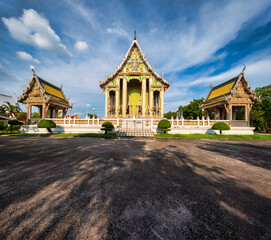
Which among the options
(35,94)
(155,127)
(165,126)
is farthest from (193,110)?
(35,94)

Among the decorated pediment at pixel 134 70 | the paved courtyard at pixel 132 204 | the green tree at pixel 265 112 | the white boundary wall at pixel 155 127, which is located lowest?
the paved courtyard at pixel 132 204

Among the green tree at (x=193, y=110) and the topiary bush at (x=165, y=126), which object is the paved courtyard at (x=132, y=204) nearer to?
the topiary bush at (x=165, y=126)

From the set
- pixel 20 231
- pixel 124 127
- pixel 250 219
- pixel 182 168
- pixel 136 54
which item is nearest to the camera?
pixel 20 231

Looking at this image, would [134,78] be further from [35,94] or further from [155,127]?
[35,94]

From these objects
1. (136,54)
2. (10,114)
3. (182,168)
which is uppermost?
(136,54)

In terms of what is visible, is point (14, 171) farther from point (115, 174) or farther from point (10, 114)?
point (10, 114)

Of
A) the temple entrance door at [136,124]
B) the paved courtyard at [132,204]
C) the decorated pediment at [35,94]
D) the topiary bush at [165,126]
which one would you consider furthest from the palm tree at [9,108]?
the paved courtyard at [132,204]

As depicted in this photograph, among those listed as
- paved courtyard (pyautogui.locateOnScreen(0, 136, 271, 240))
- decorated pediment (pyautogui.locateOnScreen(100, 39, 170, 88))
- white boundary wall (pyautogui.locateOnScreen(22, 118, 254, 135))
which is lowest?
paved courtyard (pyautogui.locateOnScreen(0, 136, 271, 240))

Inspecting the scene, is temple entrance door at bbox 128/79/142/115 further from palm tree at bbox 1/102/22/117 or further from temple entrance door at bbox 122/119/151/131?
palm tree at bbox 1/102/22/117

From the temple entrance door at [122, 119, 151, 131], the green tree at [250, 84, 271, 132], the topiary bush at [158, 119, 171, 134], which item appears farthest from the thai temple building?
the green tree at [250, 84, 271, 132]

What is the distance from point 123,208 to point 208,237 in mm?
1130

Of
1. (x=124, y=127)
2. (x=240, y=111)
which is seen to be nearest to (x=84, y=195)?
(x=124, y=127)

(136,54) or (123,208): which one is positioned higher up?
(136,54)

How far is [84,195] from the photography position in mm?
2023
